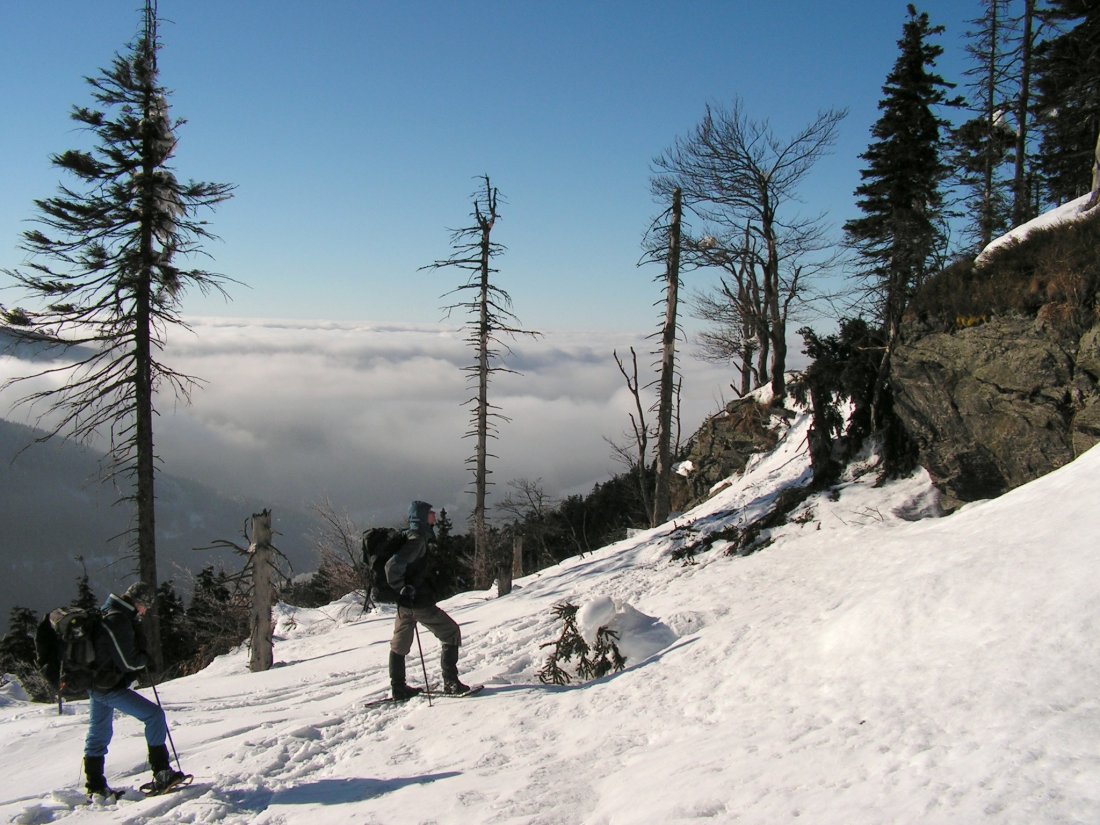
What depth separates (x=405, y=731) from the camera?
6254 mm

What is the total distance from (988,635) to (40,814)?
6.62m

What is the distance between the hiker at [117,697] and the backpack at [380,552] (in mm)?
1991

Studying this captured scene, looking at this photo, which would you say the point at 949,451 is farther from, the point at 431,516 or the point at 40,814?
the point at 40,814

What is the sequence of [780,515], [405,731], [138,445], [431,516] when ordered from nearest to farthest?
[405,731], [431,516], [780,515], [138,445]

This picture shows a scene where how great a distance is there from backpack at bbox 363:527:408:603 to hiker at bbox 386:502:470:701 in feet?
0.17

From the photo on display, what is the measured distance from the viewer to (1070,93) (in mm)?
16594

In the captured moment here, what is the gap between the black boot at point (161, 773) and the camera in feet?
17.2

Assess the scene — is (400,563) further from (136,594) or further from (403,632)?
(136,594)

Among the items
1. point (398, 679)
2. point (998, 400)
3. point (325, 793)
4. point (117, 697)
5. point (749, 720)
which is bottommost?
point (325, 793)

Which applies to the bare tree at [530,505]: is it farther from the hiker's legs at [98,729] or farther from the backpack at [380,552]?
the hiker's legs at [98,729]

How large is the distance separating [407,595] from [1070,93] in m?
19.2

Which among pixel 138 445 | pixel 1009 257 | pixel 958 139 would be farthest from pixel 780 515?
pixel 958 139

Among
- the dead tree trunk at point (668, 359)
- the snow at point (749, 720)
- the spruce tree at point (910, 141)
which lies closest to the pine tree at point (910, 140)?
the spruce tree at point (910, 141)

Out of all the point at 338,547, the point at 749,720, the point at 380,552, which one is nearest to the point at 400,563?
the point at 380,552
